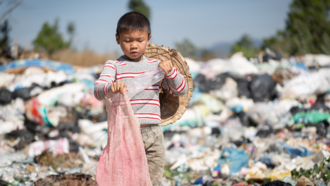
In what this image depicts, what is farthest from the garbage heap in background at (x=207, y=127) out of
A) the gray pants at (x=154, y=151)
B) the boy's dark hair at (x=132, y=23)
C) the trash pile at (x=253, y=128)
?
the boy's dark hair at (x=132, y=23)

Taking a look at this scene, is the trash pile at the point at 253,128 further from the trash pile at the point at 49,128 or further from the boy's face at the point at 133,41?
the boy's face at the point at 133,41

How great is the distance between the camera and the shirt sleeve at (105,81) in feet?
5.31

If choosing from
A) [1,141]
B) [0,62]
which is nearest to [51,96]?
[1,141]

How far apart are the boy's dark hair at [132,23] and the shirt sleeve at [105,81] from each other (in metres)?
0.23

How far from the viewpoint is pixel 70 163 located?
3.24 metres

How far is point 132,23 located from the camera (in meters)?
1.67

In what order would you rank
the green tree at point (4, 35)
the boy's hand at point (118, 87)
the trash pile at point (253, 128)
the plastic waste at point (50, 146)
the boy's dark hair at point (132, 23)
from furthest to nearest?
the green tree at point (4, 35) < the plastic waste at point (50, 146) < the trash pile at point (253, 128) < the boy's dark hair at point (132, 23) < the boy's hand at point (118, 87)

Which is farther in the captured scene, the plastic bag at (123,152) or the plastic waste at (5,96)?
the plastic waste at (5,96)

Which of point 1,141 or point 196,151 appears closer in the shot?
point 196,151

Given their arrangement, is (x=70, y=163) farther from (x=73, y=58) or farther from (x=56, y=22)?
(x=56, y=22)

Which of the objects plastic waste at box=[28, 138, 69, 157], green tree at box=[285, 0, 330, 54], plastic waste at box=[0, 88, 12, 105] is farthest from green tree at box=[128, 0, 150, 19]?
plastic waste at box=[28, 138, 69, 157]

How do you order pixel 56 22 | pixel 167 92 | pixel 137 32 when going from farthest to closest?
pixel 56 22 < pixel 167 92 < pixel 137 32

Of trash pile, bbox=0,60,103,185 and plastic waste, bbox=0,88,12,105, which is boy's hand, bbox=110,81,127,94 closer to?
trash pile, bbox=0,60,103,185

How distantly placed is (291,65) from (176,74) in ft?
17.2
